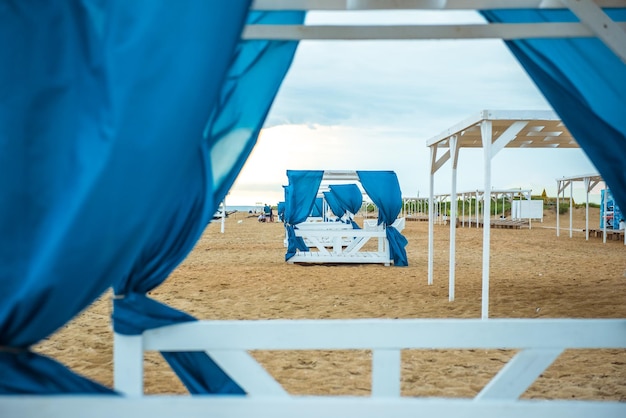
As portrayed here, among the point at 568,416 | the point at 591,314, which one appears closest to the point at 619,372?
the point at 591,314

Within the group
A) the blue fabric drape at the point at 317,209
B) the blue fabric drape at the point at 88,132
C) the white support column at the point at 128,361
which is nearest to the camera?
the blue fabric drape at the point at 88,132

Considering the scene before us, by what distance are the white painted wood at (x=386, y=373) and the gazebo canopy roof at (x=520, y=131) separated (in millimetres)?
3350

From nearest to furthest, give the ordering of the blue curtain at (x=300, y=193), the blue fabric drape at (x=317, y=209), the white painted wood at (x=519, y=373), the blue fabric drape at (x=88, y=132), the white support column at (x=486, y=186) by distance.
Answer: the blue fabric drape at (x=88, y=132) → the white painted wood at (x=519, y=373) → the white support column at (x=486, y=186) → the blue curtain at (x=300, y=193) → the blue fabric drape at (x=317, y=209)

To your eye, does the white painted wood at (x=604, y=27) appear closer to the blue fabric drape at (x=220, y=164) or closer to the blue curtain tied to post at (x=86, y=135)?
the blue fabric drape at (x=220, y=164)

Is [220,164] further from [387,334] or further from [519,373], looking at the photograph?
[519,373]

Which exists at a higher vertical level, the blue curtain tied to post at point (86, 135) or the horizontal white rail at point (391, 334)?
the blue curtain tied to post at point (86, 135)

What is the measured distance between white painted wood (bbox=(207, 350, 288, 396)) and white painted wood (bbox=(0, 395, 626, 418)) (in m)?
0.85

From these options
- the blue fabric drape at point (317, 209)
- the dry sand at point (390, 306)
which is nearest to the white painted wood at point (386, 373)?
the dry sand at point (390, 306)

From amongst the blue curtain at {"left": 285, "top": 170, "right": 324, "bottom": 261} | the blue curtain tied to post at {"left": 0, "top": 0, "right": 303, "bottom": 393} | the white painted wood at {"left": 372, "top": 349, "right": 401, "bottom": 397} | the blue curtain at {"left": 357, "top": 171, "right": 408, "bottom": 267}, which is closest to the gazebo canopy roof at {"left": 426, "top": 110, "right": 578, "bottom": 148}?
the white painted wood at {"left": 372, "top": 349, "right": 401, "bottom": 397}

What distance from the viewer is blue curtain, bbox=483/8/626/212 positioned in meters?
2.37

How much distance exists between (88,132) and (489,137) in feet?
16.5

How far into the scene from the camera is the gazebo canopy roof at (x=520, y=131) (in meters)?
5.82

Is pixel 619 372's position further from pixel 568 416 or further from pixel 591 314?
pixel 568 416

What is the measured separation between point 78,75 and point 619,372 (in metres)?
4.56
